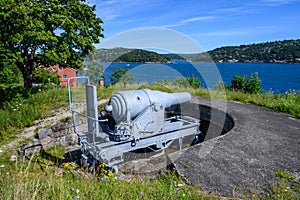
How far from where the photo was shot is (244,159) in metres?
3.69

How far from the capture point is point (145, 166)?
3967 mm

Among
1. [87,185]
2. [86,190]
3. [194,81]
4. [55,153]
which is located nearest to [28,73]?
[55,153]

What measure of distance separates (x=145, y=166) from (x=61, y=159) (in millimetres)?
2775

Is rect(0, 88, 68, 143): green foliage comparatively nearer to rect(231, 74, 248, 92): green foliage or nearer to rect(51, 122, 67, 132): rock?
rect(51, 122, 67, 132): rock

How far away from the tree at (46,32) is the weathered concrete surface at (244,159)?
20.6 feet

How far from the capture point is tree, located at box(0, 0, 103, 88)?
302 inches

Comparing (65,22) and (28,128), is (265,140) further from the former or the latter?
(65,22)

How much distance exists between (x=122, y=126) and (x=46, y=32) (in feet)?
17.6

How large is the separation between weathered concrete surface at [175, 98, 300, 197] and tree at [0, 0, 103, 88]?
6.29m

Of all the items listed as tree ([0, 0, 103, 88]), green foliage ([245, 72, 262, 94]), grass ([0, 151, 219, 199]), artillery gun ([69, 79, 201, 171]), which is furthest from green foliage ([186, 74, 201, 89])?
grass ([0, 151, 219, 199])

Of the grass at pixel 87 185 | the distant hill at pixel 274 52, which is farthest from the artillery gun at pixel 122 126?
the distant hill at pixel 274 52

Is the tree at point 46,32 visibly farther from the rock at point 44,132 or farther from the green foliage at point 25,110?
the rock at point 44,132

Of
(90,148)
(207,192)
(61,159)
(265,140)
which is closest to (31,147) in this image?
(61,159)

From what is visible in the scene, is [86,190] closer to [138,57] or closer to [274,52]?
[138,57]
